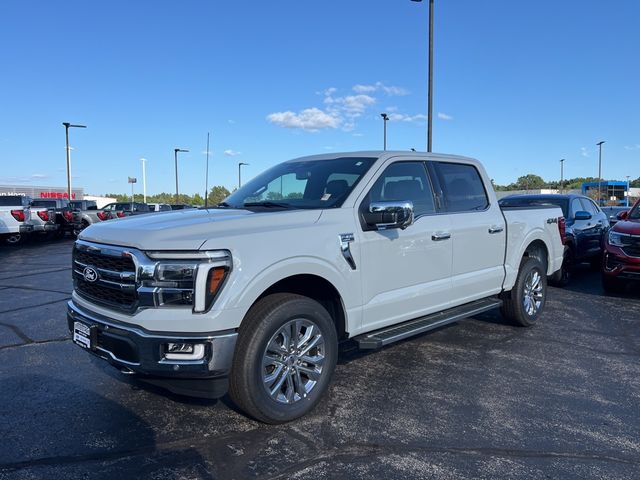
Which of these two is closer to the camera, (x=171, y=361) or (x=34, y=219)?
(x=171, y=361)

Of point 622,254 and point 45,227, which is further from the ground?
point 622,254

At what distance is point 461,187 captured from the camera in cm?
537

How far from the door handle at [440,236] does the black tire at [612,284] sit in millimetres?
4971

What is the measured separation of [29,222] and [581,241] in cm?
1668

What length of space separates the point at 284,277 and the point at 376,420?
1248 mm

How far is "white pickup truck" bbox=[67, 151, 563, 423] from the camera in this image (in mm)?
3125

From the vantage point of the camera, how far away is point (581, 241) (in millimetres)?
9555

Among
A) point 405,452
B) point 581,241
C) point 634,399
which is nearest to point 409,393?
point 405,452

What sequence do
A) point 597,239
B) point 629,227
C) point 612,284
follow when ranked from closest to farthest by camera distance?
1. point 629,227
2. point 612,284
3. point 597,239

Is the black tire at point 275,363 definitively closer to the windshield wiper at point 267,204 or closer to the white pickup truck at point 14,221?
the windshield wiper at point 267,204

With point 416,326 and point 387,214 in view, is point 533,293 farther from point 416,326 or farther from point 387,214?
point 387,214

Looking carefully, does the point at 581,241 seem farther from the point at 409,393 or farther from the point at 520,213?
the point at 409,393

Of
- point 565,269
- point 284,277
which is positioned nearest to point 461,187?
point 284,277

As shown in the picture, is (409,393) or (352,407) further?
(409,393)
